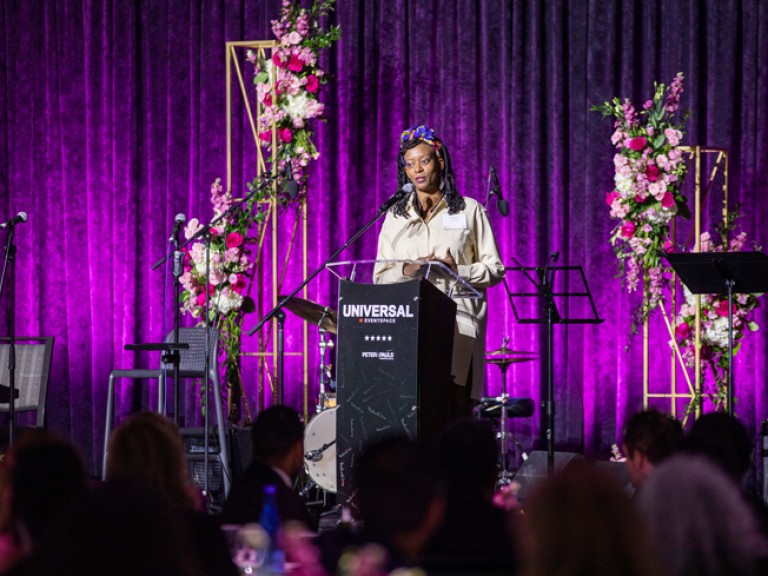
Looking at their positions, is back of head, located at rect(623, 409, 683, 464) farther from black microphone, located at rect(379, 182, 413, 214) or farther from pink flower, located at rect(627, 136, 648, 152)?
pink flower, located at rect(627, 136, 648, 152)

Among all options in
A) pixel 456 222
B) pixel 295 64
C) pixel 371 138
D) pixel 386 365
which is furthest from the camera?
pixel 371 138

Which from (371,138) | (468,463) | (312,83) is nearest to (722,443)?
(468,463)

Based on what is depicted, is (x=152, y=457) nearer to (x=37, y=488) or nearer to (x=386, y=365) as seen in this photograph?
(x=37, y=488)

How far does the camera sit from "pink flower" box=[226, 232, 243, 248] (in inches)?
269

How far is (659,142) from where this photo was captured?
680 cm

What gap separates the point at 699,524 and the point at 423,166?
3479mm

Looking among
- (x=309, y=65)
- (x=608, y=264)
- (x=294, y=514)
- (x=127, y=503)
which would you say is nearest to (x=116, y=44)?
(x=309, y=65)

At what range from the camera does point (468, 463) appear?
2.66 m

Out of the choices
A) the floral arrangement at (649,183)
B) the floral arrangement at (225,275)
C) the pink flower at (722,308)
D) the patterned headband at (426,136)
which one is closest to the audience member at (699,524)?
the patterned headband at (426,136)

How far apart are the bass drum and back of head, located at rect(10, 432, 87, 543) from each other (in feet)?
11.4

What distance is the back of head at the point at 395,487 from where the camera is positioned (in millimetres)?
2068

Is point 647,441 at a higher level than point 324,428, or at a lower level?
higher

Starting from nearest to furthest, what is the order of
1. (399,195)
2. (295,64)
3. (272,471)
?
1. (272,471)
2. (399,195)
3. (295,64)

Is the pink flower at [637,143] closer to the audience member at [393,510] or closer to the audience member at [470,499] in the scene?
the audience member at [470,499]
